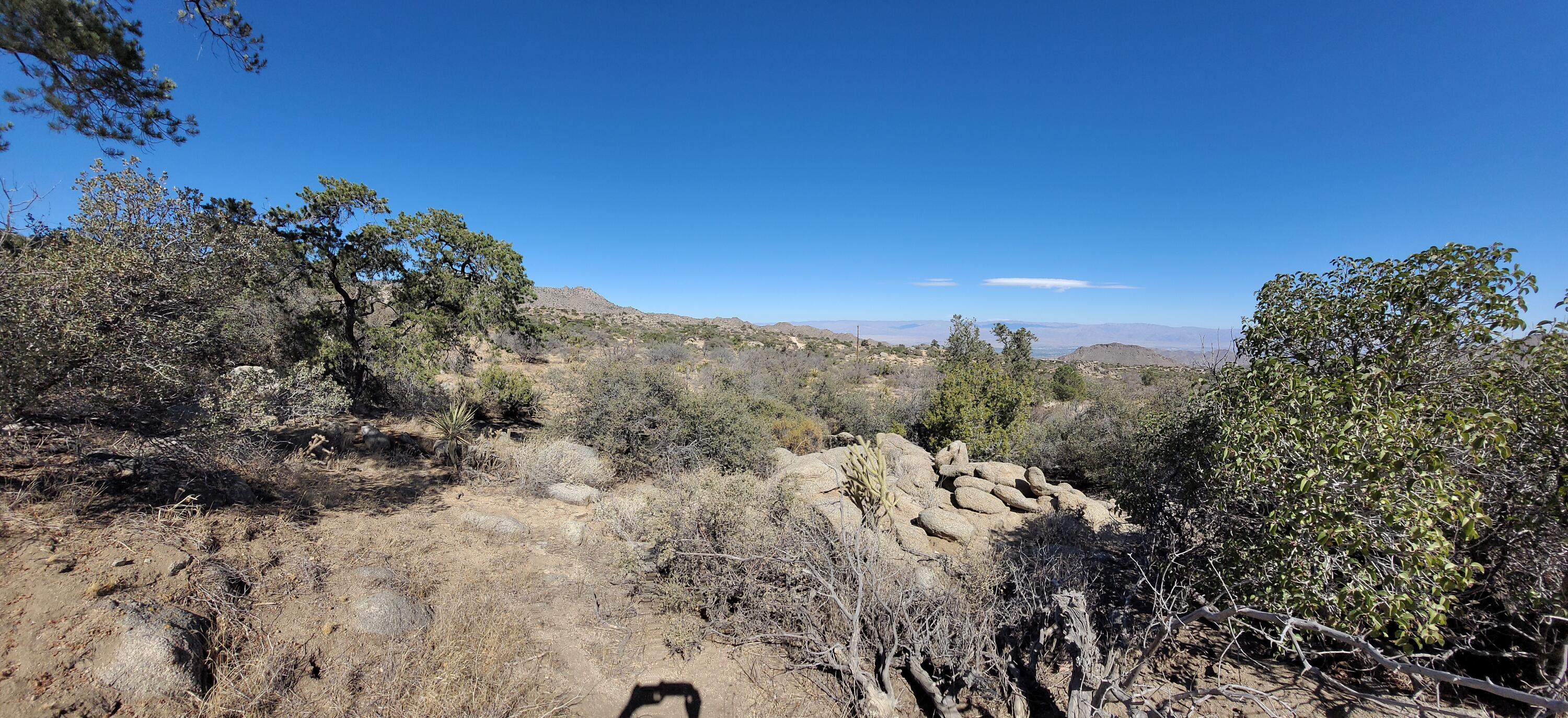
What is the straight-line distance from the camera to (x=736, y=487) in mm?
6090

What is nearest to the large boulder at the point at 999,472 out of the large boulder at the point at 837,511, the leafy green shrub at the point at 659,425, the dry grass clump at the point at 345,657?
the large boulder at the point at 837,511

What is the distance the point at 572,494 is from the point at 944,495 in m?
6.09

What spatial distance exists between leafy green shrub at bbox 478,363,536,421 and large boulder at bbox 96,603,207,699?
958 centimetres

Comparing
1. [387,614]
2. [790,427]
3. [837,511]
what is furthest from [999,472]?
[387,614]

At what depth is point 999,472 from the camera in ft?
31.4

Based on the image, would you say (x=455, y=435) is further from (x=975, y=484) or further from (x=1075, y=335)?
(x=1075, y=335)

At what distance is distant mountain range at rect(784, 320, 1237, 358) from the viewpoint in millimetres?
5520

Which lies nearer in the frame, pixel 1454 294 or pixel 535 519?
pixel 1454 294

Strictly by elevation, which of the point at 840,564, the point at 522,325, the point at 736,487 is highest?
the point at 522,325

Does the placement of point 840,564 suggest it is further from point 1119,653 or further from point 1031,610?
point 1119,653

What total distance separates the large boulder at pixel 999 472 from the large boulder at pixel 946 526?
214cm

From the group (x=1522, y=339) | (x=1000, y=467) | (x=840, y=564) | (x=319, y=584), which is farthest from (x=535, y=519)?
(x=1522, y=339)

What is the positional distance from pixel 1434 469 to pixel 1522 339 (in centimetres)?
117

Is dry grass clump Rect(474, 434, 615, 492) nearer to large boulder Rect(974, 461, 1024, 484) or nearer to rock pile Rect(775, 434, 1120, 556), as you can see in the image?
rock pile Rect(775, 434, 1120, 556)
